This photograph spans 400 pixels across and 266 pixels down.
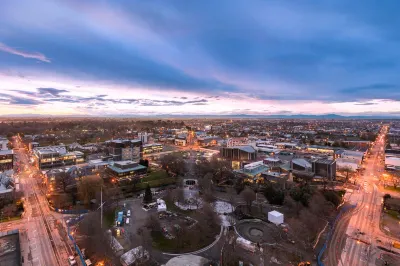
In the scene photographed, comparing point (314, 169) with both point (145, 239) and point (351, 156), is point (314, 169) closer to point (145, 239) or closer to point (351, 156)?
point (351, 156)

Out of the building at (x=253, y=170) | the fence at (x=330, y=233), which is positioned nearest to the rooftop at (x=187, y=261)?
the fence at (x=330, y=233)

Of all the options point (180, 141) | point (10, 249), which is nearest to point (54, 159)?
point (10, 249)

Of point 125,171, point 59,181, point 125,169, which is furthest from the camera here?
point 125,169

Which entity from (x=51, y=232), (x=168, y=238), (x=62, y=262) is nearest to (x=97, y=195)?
(x=51, y=232)

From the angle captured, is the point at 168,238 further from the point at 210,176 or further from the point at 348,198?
the point at 348,198

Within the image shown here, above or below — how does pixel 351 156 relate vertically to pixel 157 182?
above

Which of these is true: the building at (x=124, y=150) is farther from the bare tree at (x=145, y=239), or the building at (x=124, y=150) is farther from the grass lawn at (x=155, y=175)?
the bare tree at (x=145, y=239)

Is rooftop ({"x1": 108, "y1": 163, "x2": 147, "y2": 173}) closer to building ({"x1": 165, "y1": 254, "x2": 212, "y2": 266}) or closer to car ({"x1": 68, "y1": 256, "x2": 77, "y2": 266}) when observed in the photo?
car ({"x1": 68, "y1": 256, "x2": 77, "y2": 266})
